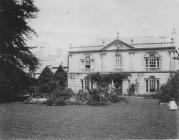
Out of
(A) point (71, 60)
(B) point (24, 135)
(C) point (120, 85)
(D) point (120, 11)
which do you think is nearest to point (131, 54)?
(C) point (120, 85)

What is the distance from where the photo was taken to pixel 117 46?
3756cm

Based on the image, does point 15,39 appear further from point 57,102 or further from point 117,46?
point 117,46

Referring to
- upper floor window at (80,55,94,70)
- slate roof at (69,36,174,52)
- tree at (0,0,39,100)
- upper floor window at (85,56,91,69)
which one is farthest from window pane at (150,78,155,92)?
tree at (0,0,39,100)

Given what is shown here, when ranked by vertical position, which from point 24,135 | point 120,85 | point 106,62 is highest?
point 106,62

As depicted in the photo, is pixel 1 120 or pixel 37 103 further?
pixel 37 103

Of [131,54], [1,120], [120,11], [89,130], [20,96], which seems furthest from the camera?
[131,54]

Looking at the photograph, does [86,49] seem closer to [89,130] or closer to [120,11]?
[120,11]

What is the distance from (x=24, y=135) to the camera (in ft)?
30.5

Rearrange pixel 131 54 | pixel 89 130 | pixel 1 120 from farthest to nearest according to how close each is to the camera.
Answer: pixel 131 54 < pixel 1 120 < pixel 89 130

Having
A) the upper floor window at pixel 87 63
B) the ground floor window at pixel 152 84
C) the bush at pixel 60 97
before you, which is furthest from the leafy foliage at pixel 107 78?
the bush at pixel 60 97

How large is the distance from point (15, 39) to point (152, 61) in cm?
1964

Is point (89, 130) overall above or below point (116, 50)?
below

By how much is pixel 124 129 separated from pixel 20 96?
17885mm

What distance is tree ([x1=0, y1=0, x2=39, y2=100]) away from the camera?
2116cm
